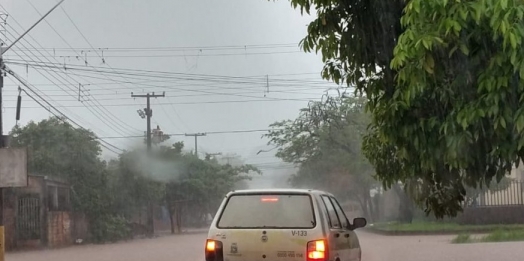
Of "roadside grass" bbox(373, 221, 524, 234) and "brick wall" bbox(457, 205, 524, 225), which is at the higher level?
"brick wall" bbox(457, 205, 524, 225)

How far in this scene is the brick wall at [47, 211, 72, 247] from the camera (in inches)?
1268

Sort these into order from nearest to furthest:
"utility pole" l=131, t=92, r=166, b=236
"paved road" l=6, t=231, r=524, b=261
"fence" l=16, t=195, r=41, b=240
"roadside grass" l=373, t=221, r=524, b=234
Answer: "paved road" l=6, t=231, r=524, b=261
"roadside grass" l=373, t=221, r=524, b=234
"fence" l=16, t=195, r=41, b=240
"utility pole" l=131, t=92, r=166, b=236

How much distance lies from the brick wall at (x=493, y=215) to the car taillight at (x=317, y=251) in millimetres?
25404

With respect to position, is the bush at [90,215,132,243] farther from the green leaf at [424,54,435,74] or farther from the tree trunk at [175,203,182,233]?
the green leaf at [424,54,435,74]

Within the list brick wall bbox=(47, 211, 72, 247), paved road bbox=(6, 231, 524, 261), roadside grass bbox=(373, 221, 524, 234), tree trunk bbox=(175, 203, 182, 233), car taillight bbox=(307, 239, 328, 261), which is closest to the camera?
car taillight bbox=(307, 239, 328, 261)

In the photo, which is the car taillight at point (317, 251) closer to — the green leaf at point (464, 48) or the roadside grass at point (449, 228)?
the green leaf at point (464, 48)

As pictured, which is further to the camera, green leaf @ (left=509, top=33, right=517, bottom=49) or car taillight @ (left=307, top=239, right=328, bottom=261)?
car taillight @ (left=307, top=239, right=328, bottom=261)

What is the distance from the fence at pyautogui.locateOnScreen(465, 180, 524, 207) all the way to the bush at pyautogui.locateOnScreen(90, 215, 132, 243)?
1578cm

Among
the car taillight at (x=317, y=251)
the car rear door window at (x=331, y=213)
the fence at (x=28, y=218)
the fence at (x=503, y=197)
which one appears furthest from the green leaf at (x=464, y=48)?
the fence at (x=28, y=218)

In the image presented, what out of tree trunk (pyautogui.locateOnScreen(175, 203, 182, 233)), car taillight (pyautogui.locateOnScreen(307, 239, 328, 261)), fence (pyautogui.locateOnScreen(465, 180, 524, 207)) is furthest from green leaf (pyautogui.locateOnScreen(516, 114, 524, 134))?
tree trunk (pyautogui.locateOnScreen(175, 203, 182, 233))

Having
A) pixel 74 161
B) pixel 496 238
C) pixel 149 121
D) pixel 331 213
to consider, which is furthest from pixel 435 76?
pixel 149 121

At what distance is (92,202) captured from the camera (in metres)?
36.1

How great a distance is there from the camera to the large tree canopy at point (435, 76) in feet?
19.8

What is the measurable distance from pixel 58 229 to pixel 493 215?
17.9 m
